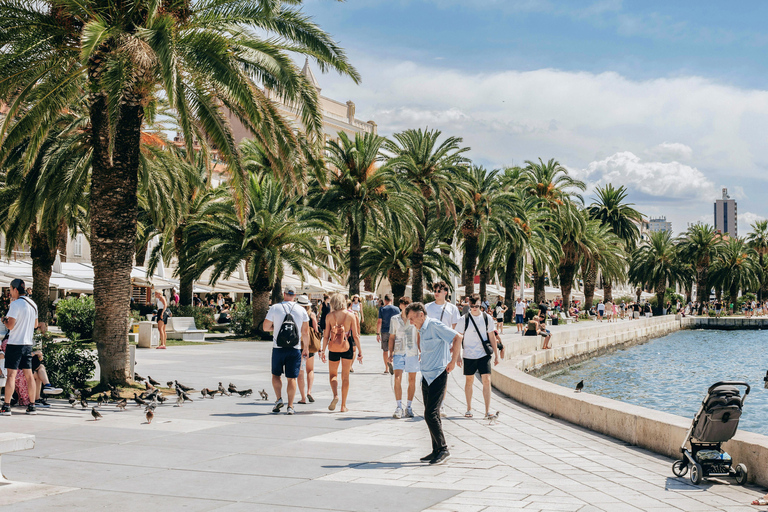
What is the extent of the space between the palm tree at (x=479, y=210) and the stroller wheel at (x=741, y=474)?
3175 centimetres

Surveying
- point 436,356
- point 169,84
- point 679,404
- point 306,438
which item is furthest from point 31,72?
point 679,404

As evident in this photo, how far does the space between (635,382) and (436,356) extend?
17619 mm

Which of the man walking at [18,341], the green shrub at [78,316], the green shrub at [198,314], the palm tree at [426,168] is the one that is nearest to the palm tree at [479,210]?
A: the palm tree at [426,168]

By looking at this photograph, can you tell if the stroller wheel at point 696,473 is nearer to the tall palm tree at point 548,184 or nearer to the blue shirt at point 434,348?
the blue shirt at point 434,348

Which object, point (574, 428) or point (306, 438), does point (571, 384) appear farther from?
point (306, 438)

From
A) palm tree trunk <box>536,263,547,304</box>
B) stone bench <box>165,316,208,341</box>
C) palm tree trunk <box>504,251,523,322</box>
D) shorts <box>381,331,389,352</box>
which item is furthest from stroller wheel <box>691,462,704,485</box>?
palm tree trunk <box>536,263,547,304</box>

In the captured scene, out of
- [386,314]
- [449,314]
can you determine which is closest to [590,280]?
[386,314]

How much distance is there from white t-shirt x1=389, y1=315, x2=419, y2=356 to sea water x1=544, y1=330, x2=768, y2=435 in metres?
8.04

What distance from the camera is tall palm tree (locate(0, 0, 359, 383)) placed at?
1097 centimetres

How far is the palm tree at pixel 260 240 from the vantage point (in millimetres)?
26609

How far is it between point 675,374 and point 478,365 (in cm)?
1791

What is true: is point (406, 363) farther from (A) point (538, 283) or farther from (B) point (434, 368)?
(A) point (538, 283)

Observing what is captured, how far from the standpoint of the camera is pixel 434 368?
296 inches

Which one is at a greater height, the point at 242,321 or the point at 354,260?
the point at 354,260
